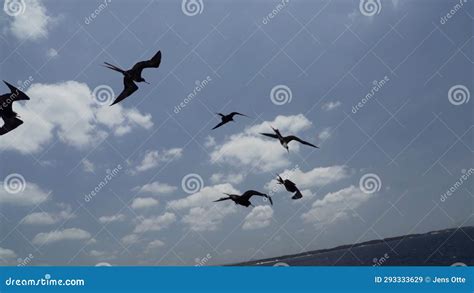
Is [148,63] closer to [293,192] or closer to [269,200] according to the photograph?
[269,200]

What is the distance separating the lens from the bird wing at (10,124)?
12820 mm

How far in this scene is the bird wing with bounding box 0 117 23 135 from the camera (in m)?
12.8

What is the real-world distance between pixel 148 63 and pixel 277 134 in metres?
6.42

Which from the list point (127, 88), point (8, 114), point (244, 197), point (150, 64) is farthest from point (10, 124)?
point (244, 197)

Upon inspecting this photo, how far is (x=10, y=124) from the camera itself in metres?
12.9

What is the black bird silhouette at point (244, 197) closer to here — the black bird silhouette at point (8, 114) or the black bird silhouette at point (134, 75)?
the black bird silhouette at point (134, 75)

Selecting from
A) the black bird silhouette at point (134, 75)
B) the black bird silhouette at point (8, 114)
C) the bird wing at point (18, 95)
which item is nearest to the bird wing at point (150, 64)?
the black bird silhouette at point (134, 75)

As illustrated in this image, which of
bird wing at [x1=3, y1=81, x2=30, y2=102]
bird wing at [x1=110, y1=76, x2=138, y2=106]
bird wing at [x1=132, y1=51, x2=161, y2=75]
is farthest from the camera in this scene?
bird wing at [x1=110, y1=76, x2=138, y2=106]

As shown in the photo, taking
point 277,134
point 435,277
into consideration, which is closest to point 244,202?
point 277,134

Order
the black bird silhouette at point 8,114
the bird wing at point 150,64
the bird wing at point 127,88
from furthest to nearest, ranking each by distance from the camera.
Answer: the bird wing at point 127,88 → the bird wing at point 150,64 → the black bird silhouette at point 8,114

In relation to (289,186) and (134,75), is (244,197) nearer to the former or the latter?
(289,186)

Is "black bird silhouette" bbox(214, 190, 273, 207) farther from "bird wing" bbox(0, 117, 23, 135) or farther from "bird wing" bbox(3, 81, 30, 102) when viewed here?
"bird wing" bbox(3, 81, 30, 102)

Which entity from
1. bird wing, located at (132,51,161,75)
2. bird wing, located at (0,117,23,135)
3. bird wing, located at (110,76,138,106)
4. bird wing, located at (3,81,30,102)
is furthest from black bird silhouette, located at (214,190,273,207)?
bird wing, located at (3,81,30,102)

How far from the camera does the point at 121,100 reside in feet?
48.0
